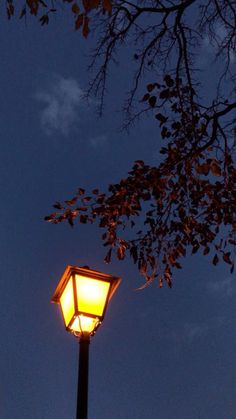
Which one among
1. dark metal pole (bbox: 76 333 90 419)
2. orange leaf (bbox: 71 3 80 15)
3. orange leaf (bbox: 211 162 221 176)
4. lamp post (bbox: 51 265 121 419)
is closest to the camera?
orange leaf (bbox: 71 3 80 15)

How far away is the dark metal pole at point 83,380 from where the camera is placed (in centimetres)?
570

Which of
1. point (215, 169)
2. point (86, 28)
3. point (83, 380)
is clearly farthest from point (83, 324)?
point (86, 28)

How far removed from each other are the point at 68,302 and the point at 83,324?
1.19ft

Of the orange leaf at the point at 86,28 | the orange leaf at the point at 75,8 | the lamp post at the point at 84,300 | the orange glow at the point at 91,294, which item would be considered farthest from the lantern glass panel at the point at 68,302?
the orange leaf at the point at 75,8

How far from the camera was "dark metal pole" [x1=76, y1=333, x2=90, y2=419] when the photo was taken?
570 cm

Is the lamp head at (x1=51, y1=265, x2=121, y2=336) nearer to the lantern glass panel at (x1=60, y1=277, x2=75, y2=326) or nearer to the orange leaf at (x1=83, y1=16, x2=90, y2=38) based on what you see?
the lantern glass panel at (x1=60, y1=277, x2=75, y2=326)

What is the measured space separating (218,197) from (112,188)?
1642mm

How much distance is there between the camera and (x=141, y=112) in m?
8.80

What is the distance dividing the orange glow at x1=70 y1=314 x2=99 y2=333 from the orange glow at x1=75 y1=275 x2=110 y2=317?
0.09 metres

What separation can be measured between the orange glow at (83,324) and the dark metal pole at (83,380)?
0.23 ft

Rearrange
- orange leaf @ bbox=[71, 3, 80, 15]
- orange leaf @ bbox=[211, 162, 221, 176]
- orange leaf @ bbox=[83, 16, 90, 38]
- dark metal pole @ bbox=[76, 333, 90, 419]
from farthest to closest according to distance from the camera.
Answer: orange leaf @ bbox=[211, 162, 221, 176]
dark metal pole @ bbox=[76, 333, 90, 419]
orange leaf @ bbox=[71, 3, 80, 15]
orange leaf @ bbox=[83, 16, 90, 38]

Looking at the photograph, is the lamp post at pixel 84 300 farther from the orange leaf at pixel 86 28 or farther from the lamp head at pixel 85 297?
the orange leaf at pixel 86 28

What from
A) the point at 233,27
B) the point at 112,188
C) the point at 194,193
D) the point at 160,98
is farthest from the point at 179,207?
the point at 233,27

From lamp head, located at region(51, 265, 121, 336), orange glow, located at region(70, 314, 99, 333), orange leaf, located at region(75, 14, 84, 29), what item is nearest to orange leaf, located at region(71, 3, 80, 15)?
orange leaf, located at region(75, 14, 84, 29)
